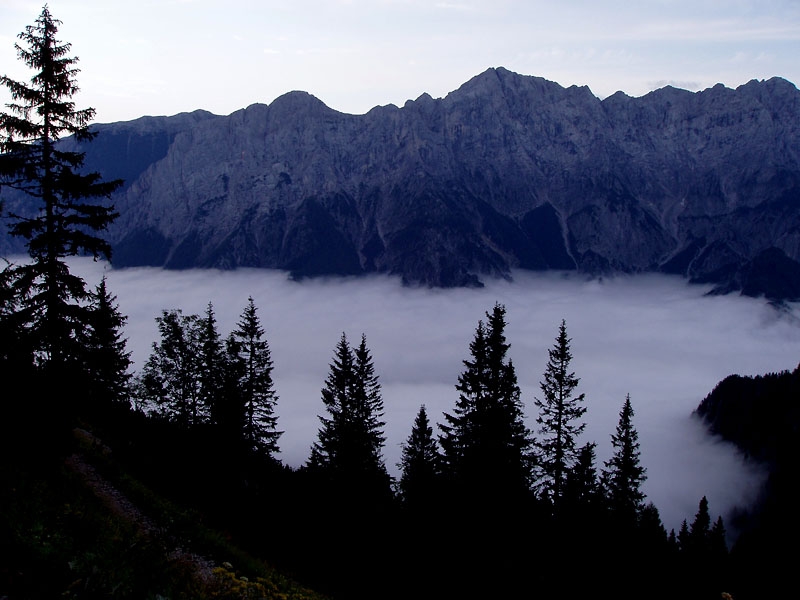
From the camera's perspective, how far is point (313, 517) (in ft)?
73.4

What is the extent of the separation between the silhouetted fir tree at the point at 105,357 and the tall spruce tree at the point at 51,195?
2.89 feet

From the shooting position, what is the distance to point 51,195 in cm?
2198

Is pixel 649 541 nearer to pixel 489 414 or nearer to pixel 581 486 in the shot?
pixel 581 486

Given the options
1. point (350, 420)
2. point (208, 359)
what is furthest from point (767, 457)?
point (208, 359)

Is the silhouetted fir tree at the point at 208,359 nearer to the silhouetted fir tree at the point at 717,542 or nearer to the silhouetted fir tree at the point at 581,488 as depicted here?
the silhouetted fir tree at the point at 581,488

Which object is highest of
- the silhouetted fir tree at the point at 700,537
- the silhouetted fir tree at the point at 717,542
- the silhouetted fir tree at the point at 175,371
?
the silhouetted fir tree at the point at 175,371

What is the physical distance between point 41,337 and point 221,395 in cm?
1586

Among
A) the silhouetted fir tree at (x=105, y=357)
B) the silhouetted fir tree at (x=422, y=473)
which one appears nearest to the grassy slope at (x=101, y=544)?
the silhouetted fir tree at (x=105, y=357)

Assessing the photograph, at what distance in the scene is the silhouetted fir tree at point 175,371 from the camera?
46062 mm

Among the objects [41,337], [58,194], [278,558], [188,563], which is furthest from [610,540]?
[58,194]

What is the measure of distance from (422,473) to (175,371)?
80.5ft

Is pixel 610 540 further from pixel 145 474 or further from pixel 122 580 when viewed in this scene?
pixel 122 580

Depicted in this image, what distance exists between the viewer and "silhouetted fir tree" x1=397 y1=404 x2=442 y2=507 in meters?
28.0

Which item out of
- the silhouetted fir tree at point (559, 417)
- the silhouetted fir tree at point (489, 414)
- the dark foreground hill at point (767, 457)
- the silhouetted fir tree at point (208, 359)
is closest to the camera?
the silhouetted fir tree at point (489, 414)
